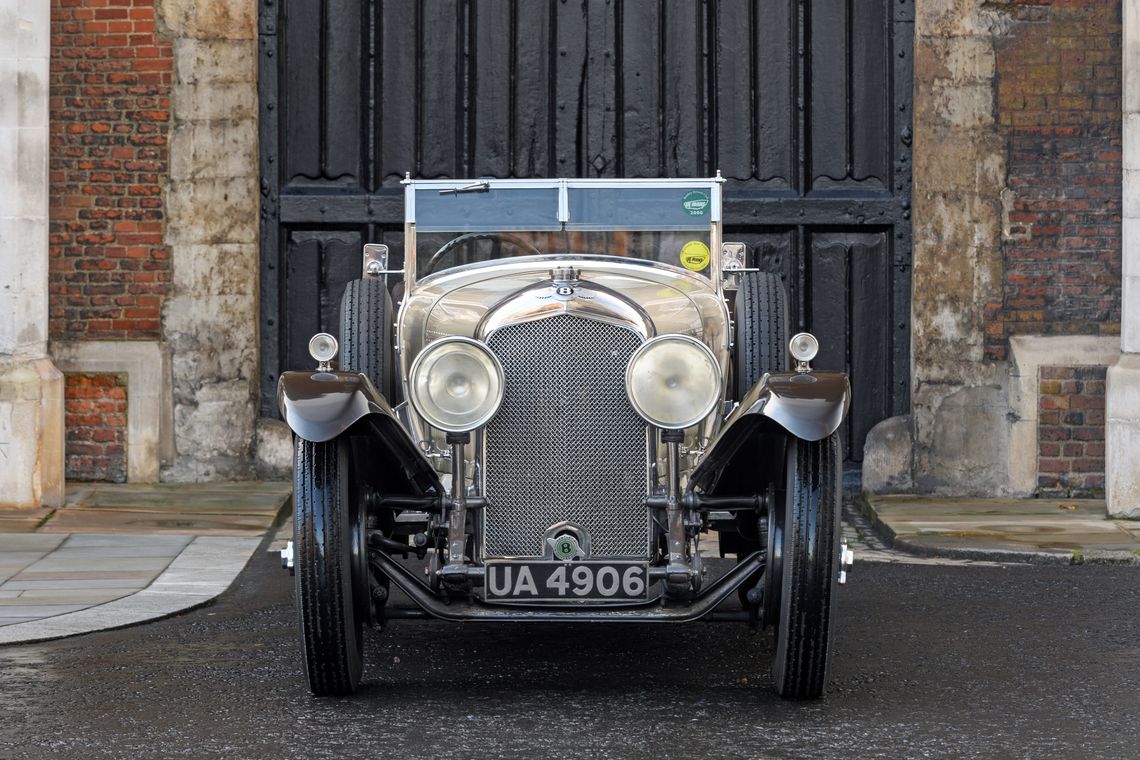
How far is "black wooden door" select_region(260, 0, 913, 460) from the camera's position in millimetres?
11250

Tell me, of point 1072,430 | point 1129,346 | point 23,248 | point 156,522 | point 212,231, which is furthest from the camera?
point 212,231

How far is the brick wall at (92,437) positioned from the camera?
10977 millimetres

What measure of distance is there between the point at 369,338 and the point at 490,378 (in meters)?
1.07

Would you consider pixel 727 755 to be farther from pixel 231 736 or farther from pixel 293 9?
pixel 293 9

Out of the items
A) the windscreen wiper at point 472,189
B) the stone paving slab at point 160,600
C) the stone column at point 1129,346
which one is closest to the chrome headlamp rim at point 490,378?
the windscreen wiper at point 472,189

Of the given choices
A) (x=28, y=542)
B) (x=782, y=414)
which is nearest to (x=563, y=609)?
(x=782, y=414)

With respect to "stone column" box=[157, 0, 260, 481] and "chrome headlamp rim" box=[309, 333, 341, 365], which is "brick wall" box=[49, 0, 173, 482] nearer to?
"stone column" box=[157, 0, 260, 481]

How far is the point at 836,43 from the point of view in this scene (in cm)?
1127

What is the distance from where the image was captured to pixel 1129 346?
10180 mm

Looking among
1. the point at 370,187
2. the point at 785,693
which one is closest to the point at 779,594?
the point at 785,693

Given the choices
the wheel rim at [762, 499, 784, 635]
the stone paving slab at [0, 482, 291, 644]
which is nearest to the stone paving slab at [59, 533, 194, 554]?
A: the stone paving slab at [0, 482, 291, 644]

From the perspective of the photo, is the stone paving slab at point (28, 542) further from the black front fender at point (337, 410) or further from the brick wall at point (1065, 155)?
the brick wall at point (1065, 155)

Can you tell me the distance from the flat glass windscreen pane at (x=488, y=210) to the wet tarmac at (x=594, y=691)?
1563 millimetres

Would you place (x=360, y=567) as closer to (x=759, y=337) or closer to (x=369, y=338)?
(x=369, y=338)
